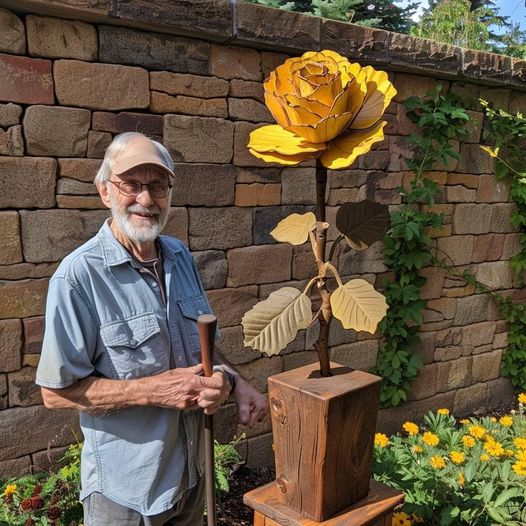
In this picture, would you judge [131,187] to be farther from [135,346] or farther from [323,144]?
[323,144]

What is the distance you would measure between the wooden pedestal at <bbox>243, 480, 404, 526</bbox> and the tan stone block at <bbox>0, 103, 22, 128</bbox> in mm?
1916

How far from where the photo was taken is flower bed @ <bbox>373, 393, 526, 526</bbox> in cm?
236

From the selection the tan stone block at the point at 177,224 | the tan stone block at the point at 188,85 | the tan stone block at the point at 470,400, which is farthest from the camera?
the tan stone block at the point at 470,400

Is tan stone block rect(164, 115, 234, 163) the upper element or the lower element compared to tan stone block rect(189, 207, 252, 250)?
upper

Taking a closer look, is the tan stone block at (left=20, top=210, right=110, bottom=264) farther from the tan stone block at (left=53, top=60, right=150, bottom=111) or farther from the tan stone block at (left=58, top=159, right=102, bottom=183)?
the tan stone block at (left=53, top=60, right=150, bottom=111)

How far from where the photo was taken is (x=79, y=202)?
2.54m

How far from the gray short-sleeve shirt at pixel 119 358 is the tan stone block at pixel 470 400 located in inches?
122

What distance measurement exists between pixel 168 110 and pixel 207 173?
39 centimetres

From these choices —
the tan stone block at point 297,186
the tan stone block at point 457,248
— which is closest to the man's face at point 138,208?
the tan stone block at point 297,186

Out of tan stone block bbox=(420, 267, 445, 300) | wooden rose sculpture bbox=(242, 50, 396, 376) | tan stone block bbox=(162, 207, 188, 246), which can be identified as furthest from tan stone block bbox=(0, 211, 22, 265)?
tan stone block bbox=(420, 267, 445, 300)

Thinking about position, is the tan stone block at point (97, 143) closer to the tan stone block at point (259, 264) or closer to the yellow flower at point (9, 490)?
the tan stone block at point (259, 264)

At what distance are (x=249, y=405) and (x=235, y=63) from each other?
1.93 meters

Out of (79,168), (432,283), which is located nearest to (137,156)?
(79,168)

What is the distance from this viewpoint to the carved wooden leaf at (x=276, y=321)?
48.8 inches
